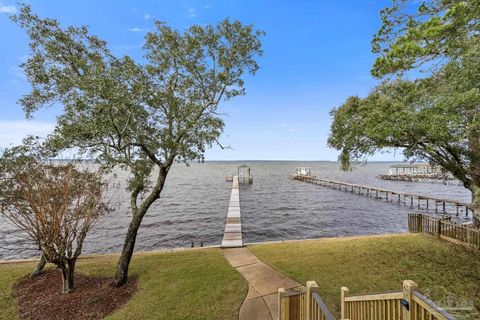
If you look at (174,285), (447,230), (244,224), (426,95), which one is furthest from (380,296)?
(244,224)

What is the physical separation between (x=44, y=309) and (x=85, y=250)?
11.3m

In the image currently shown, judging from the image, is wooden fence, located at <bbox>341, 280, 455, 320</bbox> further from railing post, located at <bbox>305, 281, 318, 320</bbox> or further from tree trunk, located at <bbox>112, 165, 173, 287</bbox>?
tree trunk, located at <bbox>112, 165, 173, 287</bbox>

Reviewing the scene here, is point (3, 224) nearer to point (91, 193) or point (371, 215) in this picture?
point (91, 193)

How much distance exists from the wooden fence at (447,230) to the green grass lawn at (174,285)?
1036 cm

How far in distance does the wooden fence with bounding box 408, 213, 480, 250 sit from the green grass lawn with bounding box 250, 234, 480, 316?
1.63 feet

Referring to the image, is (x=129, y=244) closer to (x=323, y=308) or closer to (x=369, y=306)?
(x=323, y=308)

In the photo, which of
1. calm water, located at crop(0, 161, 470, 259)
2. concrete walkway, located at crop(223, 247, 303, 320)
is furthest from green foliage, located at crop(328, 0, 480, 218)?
calm water, located at crop(0, 161, 470, 259)

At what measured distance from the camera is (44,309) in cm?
638

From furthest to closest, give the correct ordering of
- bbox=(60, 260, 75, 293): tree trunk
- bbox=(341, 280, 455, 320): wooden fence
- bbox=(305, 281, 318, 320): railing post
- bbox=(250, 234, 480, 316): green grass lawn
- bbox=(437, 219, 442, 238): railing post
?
bbox=(437, 219, 442, 238): railing post < bbox=(60, 260, 75, 293): tree trunk < bbox=(250, 234, 480, 316): green grass lawn < bbox=(305, 281, 318, 320): railing post < bbox=(341, 280, 455, 320): wooden fence

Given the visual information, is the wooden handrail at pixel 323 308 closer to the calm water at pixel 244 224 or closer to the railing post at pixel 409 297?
the railing post at pixel 409 297

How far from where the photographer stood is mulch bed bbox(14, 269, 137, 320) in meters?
6.20

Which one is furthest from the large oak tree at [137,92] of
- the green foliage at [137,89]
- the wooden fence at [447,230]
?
the wooden fence at [447,230]

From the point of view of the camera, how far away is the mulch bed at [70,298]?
6.20 m

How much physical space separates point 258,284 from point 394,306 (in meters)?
4.69
